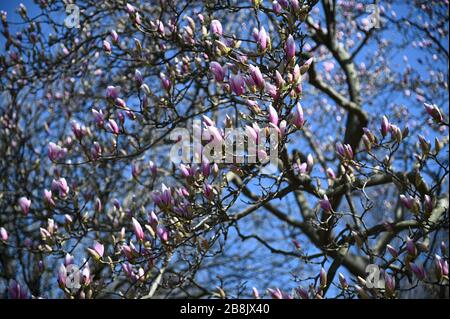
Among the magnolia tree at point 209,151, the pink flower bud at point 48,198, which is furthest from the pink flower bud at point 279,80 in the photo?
the pink flower bud at point 48,198

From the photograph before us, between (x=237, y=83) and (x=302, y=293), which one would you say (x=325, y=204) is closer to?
(x=302, y=293)

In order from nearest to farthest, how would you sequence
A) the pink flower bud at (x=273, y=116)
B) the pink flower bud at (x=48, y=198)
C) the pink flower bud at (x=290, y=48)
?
the pink flower bud at (x=273, y=116)
the pink flower bud at (x=290, y=48)
the pink flower bud at (x=48, y=198)

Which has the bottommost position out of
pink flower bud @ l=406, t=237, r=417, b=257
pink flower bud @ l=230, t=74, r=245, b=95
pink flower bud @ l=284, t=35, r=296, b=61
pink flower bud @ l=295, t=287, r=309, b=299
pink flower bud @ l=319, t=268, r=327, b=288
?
pink flower bud @ l=295, t=287, r=309, b=299

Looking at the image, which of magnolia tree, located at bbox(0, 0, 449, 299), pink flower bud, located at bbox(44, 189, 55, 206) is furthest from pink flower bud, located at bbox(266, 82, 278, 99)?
pink flower bud, located at bbox(44, 189, 55, 206)

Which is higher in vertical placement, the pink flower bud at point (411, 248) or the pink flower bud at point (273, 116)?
the pink flower bud at point (273, 116)

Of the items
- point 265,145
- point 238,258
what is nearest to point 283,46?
point 265,145

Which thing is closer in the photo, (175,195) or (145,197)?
(175,195)

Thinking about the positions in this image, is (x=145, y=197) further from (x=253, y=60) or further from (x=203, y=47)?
(x=253, y=60)

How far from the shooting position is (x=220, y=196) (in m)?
3.21

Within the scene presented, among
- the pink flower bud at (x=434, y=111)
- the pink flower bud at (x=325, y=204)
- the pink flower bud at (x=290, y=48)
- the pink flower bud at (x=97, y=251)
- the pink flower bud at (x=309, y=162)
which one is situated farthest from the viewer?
the pink flower bud at (x=309, y=162)

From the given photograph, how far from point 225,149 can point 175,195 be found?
2.18ft
